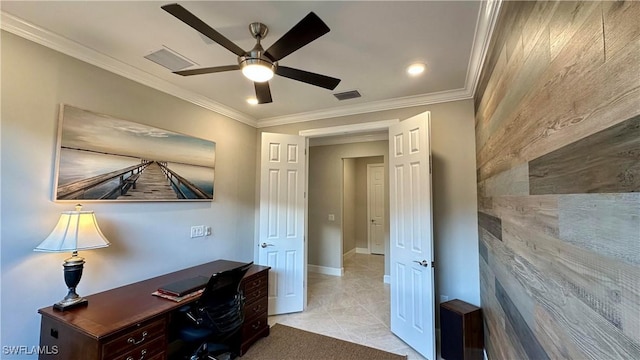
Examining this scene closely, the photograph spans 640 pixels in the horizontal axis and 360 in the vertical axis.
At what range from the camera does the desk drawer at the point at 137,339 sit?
159 cm

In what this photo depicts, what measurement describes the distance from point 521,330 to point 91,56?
345cm

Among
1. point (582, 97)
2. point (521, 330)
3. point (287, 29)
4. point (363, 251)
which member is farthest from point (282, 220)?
point (363, 251)

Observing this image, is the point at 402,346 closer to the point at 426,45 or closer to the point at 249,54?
the point at 426,45

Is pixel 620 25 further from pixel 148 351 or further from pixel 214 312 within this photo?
pixel 148 351

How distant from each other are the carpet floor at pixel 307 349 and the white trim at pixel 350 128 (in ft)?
7.95

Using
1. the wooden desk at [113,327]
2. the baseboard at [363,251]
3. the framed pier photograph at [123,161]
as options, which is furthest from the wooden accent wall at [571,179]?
the baseboard at [363,251]

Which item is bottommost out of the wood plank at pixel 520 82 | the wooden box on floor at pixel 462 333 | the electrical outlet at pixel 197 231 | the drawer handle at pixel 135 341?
the wooden box on floor at pixel 462 333

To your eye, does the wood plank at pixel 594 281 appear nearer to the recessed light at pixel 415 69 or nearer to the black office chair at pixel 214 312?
the recessed light at pixel 415 69

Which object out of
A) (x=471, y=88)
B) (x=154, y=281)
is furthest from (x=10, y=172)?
(x=471, y=88)

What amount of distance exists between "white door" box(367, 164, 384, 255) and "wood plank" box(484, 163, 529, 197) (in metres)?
5.00

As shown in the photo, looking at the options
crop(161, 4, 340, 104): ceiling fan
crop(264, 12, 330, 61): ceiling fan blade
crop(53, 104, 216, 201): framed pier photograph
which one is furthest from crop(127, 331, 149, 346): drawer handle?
crop(264, 12, 330, 61): ceiling fan blade

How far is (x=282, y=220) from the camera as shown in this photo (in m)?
3.62

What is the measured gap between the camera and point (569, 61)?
87 centimetres

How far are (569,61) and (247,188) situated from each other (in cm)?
359
